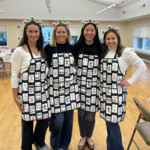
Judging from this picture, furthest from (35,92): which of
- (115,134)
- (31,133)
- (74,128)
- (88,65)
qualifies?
(74,128)

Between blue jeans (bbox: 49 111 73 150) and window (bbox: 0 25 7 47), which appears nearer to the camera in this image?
blue jeans (bbox: 49 111 73 150)

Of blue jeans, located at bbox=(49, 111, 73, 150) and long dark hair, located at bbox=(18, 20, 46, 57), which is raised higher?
long dark hair, located at bbox=(18, 20, 46, 57)

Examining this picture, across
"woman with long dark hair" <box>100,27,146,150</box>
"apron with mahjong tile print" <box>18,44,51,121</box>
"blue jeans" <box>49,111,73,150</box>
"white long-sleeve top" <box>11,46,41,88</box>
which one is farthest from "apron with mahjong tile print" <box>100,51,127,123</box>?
"white long-sleeve top" <box>11,46,41,88</box>

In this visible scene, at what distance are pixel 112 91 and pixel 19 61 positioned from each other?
0.91 metres

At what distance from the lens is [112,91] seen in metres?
1.72

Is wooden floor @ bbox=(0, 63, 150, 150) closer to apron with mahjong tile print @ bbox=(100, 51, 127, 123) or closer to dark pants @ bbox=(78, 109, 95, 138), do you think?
dark pants @ bbox=(78, 109, 95, 138)

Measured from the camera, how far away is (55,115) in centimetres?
181

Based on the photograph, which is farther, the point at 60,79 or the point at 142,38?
the point at 142,38

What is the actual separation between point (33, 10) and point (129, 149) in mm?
10448

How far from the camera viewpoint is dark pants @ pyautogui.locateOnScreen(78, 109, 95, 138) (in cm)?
204

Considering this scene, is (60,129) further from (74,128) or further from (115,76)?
(74,128)

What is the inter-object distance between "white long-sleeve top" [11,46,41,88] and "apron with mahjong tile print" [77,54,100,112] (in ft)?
1.81

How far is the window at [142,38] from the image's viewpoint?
9461mm

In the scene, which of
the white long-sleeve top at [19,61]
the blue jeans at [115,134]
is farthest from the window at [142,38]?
the white long-sleeve top at [19,61]
